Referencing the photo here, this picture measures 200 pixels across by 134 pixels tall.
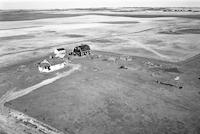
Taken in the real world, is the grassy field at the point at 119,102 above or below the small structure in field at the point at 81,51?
below

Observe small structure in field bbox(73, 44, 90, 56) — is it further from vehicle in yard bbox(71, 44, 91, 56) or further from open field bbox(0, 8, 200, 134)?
open field bbox(0, 8, 200, 134)

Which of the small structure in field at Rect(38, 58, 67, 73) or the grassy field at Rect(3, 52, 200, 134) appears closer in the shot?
the grassy field at Rect(3, 52, 200, 134)

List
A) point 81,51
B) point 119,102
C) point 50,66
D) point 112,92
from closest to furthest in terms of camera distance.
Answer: point 119,102
point 112,92
point 50,66
point 81,51

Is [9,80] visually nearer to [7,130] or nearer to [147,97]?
[7,130]

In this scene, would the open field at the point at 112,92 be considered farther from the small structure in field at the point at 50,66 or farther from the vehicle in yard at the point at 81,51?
the vehicle in yard at the point at 81,51

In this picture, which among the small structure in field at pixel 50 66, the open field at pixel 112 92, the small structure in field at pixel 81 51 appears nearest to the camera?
the open field at pixel 112 92

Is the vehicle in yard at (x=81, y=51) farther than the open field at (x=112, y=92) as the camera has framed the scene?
Yes

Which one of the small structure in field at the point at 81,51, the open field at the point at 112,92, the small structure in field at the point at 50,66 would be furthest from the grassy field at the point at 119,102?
the small structure in field at the point at 81,51

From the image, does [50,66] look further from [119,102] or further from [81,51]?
[119,102]

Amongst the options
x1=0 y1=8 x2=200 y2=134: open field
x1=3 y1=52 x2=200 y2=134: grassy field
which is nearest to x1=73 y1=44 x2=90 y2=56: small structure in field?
x1=0 y1=8 x2=200 y2=134: open field

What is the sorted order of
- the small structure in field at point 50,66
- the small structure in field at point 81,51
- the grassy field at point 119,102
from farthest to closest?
the small structure in field at point 81,51 → the small structure in field at point 50,66 → the grassy field at point 119,102

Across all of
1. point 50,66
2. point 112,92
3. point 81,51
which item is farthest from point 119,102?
point 81,51
